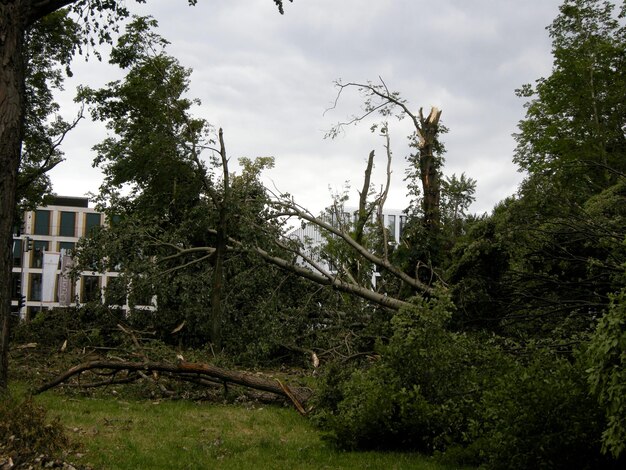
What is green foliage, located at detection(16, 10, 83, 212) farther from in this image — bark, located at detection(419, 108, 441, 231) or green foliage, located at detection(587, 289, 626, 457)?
green foliage, located at detection(587, 289, 626, 457)

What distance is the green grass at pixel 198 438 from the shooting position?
18.5ft

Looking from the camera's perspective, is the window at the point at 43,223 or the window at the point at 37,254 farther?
the window at the point at 43,223

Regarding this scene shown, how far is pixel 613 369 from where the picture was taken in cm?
354

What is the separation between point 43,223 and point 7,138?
56.1m

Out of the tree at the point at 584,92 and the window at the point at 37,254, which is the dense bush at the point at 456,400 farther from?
the window at the point at 37,254

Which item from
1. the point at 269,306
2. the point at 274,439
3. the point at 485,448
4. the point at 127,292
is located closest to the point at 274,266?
the point at 269,306

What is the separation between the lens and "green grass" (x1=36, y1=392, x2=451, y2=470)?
222 inches

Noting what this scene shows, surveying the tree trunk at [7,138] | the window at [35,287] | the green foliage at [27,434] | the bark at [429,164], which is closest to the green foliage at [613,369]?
the green foliage at [27,434]

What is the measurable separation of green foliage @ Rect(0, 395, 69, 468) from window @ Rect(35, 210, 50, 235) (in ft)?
190

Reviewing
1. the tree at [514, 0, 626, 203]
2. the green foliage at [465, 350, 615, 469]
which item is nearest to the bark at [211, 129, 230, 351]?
the green foliage at [465, 350, 615, 469]

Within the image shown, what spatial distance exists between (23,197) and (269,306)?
11734mm

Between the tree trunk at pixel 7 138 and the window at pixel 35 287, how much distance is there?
5519 cm

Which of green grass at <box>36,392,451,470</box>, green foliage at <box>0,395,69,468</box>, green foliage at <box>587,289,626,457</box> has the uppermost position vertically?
green foliage at <box>587,289,626,457</box>

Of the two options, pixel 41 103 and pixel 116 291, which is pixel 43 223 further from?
pixel 116 291
